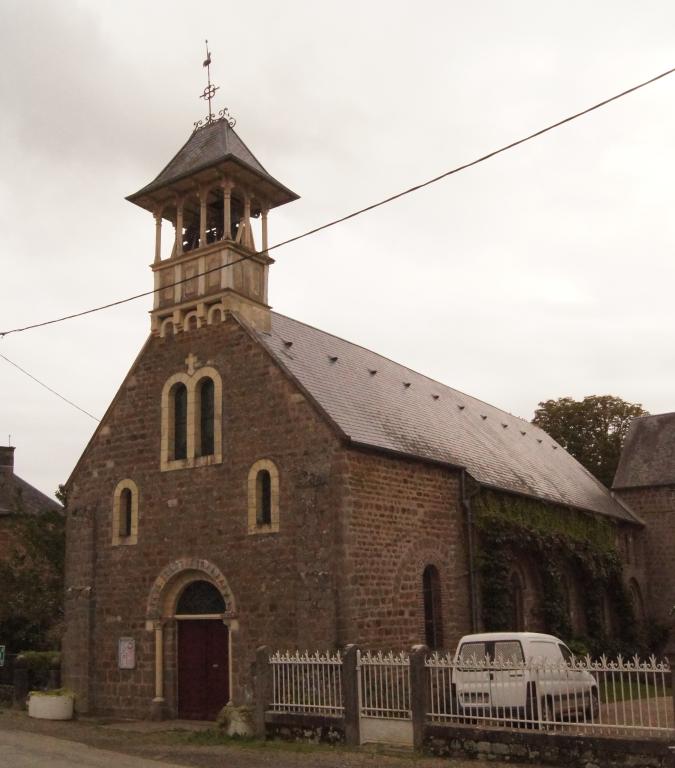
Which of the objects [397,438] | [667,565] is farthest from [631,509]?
[397,438]

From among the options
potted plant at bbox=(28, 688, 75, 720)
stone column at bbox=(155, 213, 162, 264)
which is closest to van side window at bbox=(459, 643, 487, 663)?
potted plant at bbox=(28, 688, 75, 720)

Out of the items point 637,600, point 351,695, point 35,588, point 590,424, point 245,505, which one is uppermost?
point 590,424

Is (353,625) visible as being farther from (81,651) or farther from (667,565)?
(667,565)

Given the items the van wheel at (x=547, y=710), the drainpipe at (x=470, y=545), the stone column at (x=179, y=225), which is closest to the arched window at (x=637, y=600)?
the drainpipe at (x=470, y=545)

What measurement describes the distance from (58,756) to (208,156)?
15.5 meters

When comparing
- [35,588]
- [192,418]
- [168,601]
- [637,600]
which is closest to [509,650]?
[168,601]

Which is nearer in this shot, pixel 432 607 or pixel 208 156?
pixel 432 607

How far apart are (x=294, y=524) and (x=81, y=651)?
7332 mm

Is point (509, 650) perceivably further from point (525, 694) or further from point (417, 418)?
point (417, 418)

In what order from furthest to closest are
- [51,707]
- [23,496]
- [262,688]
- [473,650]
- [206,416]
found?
1. [23,496]
2. [206,416]
3. [51,707]
4. [473,650]
5. [262,688]

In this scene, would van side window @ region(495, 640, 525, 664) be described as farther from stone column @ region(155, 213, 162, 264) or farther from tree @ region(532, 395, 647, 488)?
tree @ region(532, 395, 647, 488)

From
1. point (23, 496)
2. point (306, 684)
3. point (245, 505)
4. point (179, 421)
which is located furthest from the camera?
point (23, 496)

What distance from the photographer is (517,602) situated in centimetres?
2616

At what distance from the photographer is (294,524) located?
19.7 meters
